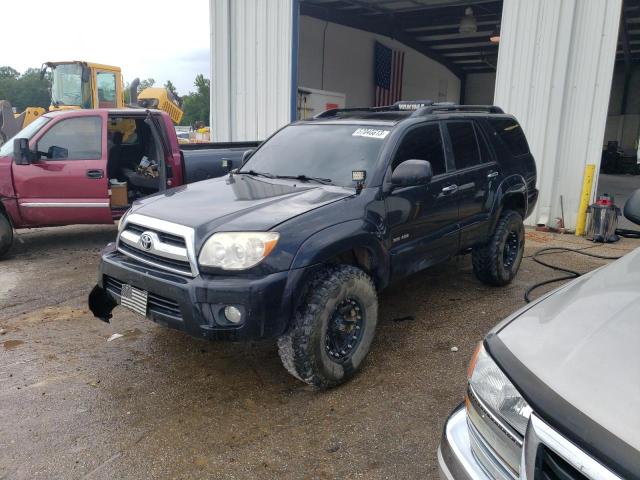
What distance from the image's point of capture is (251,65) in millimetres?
10578

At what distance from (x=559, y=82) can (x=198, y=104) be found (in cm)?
7687

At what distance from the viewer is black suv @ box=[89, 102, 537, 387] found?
9.75ft

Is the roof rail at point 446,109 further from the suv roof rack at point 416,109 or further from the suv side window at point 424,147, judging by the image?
the suv side window at point 424,147

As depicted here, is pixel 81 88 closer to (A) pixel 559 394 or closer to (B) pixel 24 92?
(A) pixel 559 394

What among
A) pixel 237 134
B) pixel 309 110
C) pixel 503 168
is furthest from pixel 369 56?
pixel 503 168

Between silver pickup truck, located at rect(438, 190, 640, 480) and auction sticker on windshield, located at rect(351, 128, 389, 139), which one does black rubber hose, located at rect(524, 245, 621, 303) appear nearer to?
auction sticker on windshield, located at rect(351, 128, 389, 139)

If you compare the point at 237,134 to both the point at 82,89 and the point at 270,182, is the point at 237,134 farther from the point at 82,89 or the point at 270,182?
the point at 270,182

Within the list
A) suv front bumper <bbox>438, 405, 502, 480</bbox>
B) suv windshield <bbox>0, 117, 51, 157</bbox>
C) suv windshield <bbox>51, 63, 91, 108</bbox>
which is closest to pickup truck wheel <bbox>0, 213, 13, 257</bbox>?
suv windshield <bbox>0, 117, 51, 157</bbox>

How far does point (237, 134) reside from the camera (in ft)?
36.5

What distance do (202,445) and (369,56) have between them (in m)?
16.1

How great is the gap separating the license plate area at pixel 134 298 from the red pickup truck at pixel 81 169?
303 centimetres

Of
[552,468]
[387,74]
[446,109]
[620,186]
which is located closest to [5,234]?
[446,109]

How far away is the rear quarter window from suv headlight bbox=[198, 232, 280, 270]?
3.34 metres

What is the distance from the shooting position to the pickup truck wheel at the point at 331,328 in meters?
3.12
